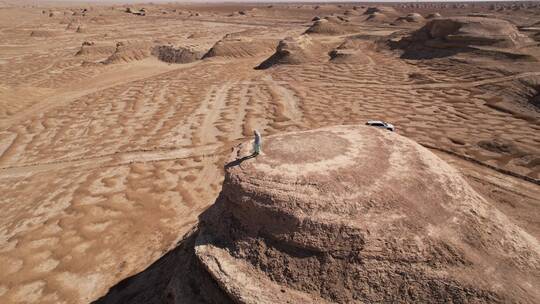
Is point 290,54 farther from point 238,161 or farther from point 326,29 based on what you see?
point 326,29

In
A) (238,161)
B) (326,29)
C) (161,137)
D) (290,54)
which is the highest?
(326,29)

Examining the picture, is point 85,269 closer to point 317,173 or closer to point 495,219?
point 317,173

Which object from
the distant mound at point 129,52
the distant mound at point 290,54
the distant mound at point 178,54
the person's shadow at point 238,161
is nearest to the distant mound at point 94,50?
the distant mound at point 129,52

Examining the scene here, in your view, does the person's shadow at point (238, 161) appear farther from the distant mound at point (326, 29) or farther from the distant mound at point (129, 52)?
the distant mound at point (326, 29)

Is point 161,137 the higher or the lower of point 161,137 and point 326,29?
the lower

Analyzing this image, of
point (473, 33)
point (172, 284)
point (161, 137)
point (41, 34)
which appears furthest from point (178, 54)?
point (172, 284)

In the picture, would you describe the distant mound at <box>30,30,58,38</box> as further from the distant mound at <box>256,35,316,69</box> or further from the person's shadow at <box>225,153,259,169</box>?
the person's shadow at <box>225,153,259,169</box>

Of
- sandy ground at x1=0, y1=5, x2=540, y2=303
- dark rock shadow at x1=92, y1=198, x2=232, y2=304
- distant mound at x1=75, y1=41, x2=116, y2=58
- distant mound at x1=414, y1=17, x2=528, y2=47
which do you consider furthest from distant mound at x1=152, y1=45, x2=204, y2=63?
dark rock shadow at x1=92, y1=198, x2=232, y2=304
